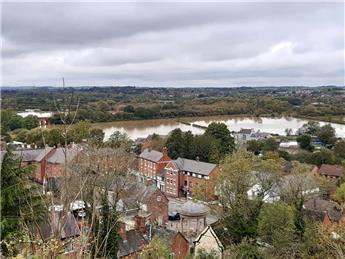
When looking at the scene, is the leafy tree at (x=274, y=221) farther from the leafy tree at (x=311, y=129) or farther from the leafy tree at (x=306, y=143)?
the leafy tree at (x=311, y=129)

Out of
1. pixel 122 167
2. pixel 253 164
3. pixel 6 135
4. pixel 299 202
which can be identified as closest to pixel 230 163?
pixel 253 164

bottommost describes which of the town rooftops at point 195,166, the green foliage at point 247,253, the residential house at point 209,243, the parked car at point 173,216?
the parked car at point 173,216

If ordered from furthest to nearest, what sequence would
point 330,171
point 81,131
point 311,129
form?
point 311,129
point 81,131
point 330,171

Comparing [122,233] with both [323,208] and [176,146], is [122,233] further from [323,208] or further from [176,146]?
[176,146]

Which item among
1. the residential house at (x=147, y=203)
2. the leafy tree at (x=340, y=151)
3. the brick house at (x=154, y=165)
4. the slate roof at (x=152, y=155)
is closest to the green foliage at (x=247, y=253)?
the residential house at (x=147, y=203)

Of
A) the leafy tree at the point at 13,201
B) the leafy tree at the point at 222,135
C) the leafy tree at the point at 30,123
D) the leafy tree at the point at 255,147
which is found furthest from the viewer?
the leafy tree at the point at 30,123

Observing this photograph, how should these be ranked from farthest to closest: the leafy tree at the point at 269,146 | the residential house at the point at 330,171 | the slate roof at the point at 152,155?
the leafy tree at the point at 269,146
the slate roof at the point at 152,155
the residential house at the point at 330,171

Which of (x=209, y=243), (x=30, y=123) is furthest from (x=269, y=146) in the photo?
(x=30, y=123)

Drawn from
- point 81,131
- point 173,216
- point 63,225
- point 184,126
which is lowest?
point 184,126
